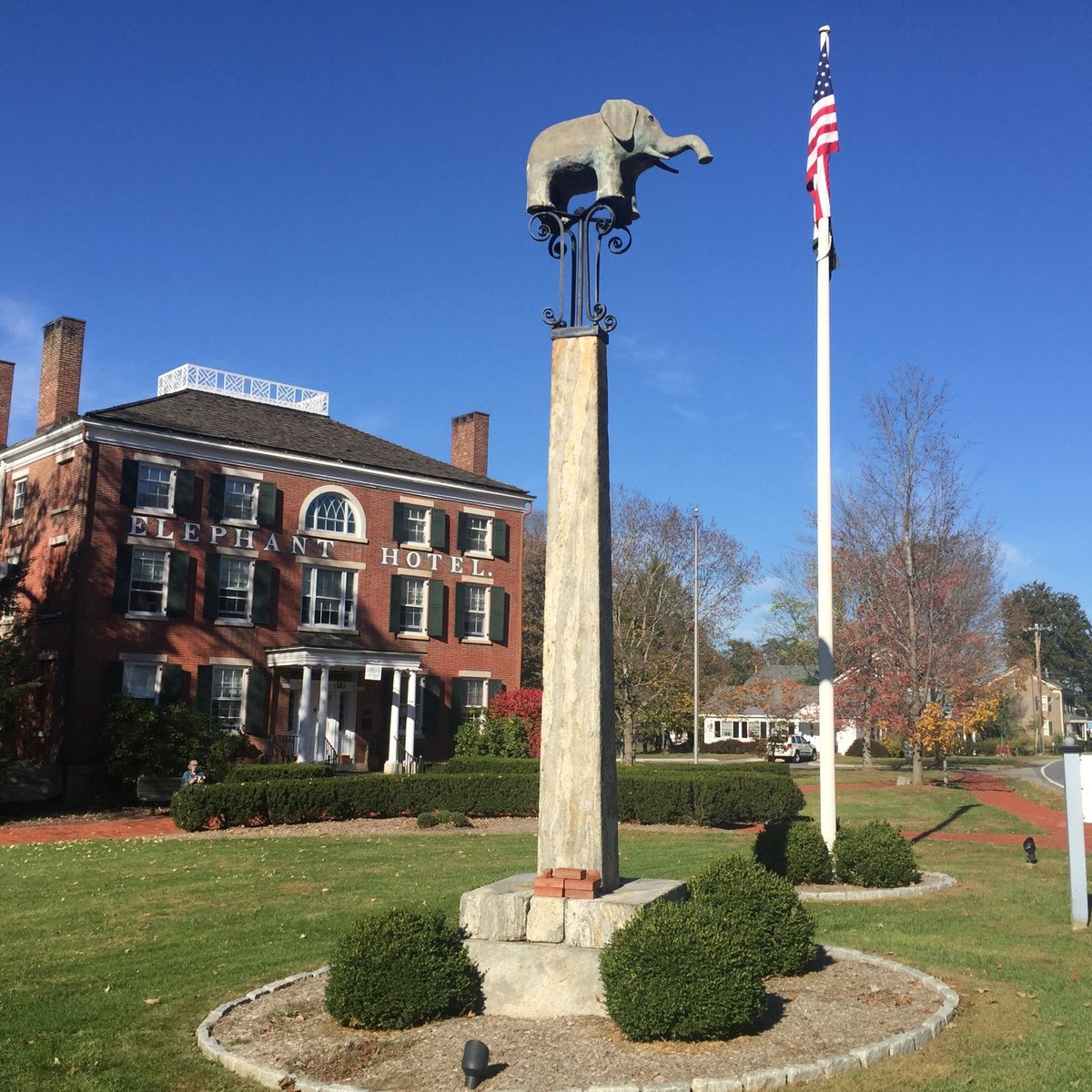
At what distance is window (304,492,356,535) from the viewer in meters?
30.2

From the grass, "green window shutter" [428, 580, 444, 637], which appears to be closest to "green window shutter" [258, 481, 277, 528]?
"green window shutter" [428, 580, 444, 637]

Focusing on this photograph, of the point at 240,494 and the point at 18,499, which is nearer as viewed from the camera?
the point at 240,494

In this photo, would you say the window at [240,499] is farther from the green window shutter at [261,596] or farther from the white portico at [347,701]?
the white portico at [347,701]

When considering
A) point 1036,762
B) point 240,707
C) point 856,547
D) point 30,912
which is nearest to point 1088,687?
point 1036,762

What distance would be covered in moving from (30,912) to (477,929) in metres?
6.67

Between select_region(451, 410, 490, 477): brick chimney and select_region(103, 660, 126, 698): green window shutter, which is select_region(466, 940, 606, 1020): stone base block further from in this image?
select_region(451, 410, 490, 477): brick chimney

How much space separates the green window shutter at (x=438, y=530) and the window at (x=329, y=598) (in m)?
2.83

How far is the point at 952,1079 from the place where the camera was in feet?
18.7

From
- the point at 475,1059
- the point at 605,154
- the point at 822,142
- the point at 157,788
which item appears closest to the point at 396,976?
the point at 475,1059

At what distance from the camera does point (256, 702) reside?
27.9 meters

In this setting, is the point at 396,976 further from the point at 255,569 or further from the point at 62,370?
the point at 62,370

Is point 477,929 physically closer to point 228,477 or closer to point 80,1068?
point 80,1068

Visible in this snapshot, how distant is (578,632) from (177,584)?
71.1 ft

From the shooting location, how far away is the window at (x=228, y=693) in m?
27.5
